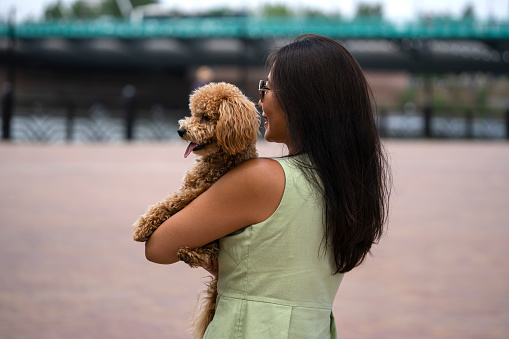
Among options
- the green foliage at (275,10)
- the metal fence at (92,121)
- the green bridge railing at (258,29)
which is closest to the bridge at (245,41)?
the green bridge railing at (258,29)

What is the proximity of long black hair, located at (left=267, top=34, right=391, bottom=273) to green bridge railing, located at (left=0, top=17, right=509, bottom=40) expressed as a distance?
126 ft

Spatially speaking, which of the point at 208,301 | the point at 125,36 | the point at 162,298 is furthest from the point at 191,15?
the point at 208,301

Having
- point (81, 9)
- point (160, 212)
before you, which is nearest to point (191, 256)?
point (160, 212)

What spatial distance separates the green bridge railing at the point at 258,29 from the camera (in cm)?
4466

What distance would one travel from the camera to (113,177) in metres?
13.8

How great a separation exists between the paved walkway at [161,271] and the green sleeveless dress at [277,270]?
3.23 meters

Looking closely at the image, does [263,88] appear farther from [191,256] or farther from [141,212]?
[141,212]

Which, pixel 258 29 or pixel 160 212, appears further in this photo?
pixel 258 29

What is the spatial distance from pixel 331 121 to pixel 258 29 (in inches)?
1960

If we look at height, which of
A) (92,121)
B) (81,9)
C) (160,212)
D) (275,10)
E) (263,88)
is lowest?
(92,121)

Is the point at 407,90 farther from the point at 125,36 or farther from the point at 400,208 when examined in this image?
the point at 400,208

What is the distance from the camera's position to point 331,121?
164 cm

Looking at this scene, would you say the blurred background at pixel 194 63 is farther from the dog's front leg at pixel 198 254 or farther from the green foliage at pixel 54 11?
the green foliage at pixel 54 11

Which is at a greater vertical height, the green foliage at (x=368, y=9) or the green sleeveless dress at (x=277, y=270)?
the green foliage at (x=368, y=9)
